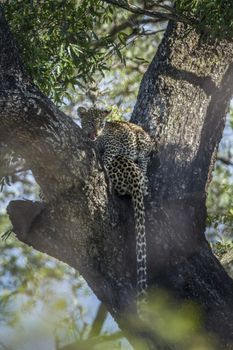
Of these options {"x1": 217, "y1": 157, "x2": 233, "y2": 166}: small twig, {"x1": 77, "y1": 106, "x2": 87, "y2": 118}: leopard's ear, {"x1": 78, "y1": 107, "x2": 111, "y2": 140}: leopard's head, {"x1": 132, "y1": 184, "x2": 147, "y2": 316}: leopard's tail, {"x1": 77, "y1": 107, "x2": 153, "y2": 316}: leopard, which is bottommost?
{"x1": 132, "y1": 184, "x2": 147, "y2": 316}: leopard's tail

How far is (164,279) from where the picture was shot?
17.5ft

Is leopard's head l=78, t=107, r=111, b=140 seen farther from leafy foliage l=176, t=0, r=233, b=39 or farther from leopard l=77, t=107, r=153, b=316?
leafy foliage l=176, t=0, r=233, b=39

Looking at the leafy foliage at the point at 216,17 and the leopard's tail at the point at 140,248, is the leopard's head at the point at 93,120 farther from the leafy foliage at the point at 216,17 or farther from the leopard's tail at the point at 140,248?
the leopard's tail at the point at 140,248

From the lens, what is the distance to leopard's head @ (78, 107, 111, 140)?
23.9 feet

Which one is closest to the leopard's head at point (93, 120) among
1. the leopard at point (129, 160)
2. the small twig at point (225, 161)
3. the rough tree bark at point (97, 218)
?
the leopard at point (129, 160)

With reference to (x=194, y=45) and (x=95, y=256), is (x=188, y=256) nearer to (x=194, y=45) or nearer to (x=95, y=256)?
(x=95, y=256)

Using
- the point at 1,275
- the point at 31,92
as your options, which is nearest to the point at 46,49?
the point at 31,92

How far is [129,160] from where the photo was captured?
6.20m

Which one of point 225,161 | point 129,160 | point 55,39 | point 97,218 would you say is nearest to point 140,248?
point 97,218

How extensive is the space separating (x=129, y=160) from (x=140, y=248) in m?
1.10

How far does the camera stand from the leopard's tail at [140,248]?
515 centimetres

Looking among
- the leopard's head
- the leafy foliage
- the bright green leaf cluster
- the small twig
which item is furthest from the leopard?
the small twig

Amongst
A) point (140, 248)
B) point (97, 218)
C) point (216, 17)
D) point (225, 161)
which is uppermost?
point (225, 161)

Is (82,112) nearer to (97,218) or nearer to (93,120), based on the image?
(93,120)
